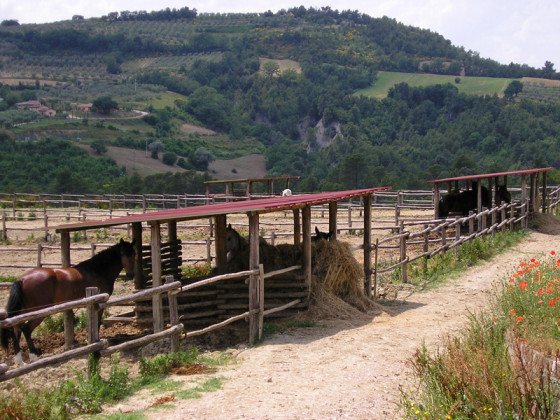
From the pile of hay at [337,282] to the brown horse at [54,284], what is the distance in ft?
8.35

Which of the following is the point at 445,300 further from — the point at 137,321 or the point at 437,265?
the point at 137,321

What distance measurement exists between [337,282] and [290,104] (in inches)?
3591

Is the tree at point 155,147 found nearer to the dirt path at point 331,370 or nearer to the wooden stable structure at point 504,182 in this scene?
the wooden stable structure at point 504,182

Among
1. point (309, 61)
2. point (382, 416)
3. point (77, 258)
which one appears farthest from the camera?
point (309, 61)

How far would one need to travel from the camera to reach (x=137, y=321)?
827 cm

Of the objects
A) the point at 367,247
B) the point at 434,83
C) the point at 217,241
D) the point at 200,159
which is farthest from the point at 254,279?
the point at 434,83

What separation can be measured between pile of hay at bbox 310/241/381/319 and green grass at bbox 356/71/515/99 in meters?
86.5

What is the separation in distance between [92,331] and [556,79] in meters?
115

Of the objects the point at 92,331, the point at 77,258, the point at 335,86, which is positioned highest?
the point at 335,86

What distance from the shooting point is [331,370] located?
20.4ft

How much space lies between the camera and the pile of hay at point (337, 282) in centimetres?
872

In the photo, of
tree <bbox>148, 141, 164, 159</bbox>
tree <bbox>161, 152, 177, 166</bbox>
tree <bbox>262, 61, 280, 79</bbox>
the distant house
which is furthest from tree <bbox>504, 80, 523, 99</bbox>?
the distant house

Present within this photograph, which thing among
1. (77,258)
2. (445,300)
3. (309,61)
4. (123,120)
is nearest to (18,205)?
(77,258)

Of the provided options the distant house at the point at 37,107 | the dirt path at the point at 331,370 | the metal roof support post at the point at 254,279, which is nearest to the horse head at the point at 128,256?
the metal roof support post at the point at 254,279
